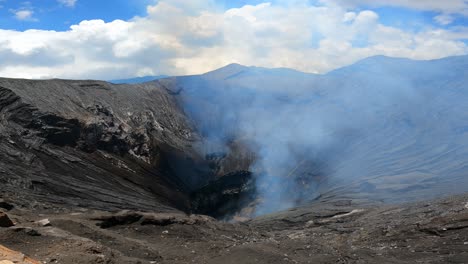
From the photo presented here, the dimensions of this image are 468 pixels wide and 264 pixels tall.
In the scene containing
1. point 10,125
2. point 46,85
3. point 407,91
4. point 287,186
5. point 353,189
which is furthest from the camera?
point 407,91

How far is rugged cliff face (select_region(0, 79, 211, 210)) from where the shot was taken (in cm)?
2761

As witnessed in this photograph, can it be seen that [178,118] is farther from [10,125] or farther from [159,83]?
[10,125]

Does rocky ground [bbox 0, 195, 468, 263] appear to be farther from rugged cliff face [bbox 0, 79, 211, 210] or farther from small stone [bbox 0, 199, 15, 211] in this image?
rugged cliff face [bbox 0, 79, 211, 210]

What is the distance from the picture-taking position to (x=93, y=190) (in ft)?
94.4

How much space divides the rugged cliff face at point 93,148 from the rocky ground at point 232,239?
13.0 ft

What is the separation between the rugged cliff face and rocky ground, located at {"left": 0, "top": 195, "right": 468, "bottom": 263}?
156 inches

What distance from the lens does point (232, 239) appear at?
20.2 metres

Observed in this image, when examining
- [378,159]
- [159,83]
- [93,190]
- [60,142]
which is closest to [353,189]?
[378,159]

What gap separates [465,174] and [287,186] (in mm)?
14308

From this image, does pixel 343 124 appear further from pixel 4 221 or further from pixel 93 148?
pixel 4 221

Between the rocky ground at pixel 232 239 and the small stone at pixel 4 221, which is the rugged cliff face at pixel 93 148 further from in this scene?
the small stone at pixel 4 221

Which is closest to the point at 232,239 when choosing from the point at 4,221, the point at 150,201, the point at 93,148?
the point at 4,221

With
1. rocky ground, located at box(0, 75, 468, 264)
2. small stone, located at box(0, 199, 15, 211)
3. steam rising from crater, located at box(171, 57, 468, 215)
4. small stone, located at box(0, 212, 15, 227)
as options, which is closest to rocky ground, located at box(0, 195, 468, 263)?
rocky ground, located at box(0, 75, 468, 264)

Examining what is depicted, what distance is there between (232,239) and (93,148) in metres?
18.1
